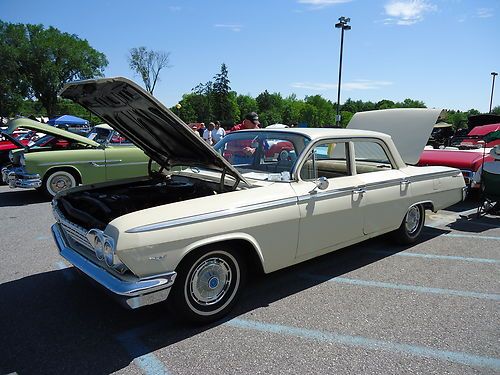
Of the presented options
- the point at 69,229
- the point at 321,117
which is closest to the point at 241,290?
the point at 69,229

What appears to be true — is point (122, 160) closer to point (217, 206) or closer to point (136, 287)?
point (217, 206)

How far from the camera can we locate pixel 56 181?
787cm

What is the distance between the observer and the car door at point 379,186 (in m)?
4.07

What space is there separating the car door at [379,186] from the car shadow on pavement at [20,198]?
22.1 feet

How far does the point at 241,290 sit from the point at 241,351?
1.98 feet

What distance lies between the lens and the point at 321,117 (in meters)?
105

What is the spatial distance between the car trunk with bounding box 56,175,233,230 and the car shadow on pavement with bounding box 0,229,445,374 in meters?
0.79

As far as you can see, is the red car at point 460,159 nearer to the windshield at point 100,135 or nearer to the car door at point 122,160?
the car door at point 122,160

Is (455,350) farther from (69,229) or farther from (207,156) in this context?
(69,229)

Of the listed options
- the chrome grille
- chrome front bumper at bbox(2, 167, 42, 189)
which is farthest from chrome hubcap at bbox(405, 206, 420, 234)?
chrome front bumper at bbox(2, 167, 42, 189)

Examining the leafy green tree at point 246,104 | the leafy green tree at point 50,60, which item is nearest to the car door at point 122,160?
the leafy green tree at point 50,60

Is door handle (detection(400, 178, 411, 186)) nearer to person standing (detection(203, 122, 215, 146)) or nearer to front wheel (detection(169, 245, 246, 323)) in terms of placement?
front wheel (detection(169, 245, 246, 323))

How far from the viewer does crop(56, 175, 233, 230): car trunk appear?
10.5ft

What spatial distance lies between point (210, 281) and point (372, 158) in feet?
9.37
